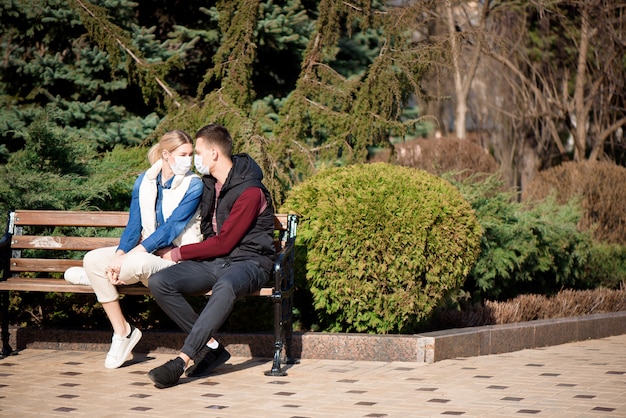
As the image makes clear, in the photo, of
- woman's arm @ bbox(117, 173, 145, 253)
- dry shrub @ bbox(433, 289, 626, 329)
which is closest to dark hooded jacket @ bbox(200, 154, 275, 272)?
woman's arm @ bbox(117, 173, 145, 253)

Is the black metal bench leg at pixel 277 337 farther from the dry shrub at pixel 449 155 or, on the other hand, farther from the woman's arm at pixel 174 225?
the dry shrub at pixel 449 155

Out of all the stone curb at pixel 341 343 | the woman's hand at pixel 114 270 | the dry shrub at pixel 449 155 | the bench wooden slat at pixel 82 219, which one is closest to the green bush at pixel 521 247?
the stone curb at pixel 341 343

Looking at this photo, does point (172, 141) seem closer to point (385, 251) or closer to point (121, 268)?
point (121, 268)

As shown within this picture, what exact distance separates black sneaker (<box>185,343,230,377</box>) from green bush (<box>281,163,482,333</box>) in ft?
3.40

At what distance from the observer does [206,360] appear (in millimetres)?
6016

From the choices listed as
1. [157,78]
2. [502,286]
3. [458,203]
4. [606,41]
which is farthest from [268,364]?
[606,41]

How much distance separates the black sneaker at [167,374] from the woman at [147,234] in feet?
2.58

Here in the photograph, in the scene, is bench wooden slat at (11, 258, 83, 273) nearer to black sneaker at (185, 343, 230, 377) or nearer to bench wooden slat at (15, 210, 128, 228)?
bench wooden slat at (15, 210, 128, 228)

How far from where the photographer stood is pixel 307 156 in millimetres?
9148

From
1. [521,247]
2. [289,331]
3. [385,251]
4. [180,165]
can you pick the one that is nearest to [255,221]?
[180,165]

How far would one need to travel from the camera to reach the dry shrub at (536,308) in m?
7.86

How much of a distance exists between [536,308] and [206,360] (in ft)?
12.8

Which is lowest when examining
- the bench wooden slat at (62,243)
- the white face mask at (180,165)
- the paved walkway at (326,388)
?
the paved walkway at (326,388)

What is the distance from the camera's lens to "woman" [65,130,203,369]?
614 centimetres
